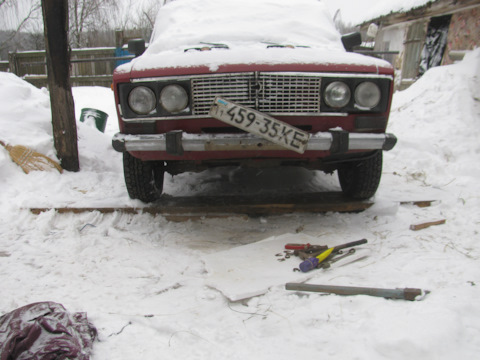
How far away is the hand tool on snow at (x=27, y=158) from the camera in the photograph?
11.8 ft

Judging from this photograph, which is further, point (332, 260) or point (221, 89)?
point (221, 89)

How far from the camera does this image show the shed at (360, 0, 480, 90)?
7961 mm

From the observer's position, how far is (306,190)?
3.85m

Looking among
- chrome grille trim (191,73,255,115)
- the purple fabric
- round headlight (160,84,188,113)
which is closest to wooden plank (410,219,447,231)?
chrome grille trim (191,73,255,115)

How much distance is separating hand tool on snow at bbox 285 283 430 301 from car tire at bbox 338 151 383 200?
1.29 m

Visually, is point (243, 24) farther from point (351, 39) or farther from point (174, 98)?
point (174, 98)

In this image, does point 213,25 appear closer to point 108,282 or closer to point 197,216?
point 197,216

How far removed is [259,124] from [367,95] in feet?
2.61

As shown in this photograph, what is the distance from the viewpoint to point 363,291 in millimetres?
1813

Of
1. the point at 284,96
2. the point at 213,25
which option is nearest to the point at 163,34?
the point at 213,25

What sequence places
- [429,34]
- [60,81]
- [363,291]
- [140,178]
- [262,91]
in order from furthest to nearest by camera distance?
[429,34] → [60,81] → [140,178] → [262,91] → [363,291]

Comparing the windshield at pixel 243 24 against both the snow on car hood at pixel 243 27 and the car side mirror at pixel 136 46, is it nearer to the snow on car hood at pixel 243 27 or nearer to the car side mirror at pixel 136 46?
the snow on car hood at pixel 243 27

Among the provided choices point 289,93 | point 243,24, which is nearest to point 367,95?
point 289,93

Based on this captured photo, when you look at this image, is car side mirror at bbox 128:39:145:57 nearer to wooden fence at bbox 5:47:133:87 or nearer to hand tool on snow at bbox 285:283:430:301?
Result: hand tool on snow at bbox 285:283:430:301
